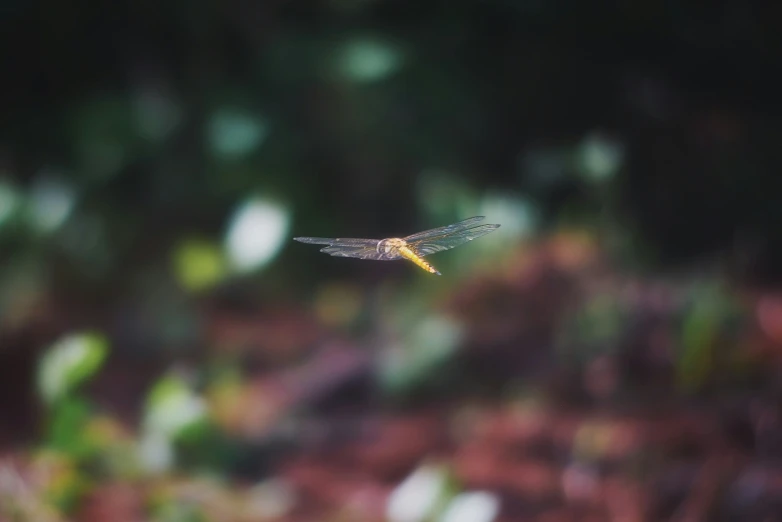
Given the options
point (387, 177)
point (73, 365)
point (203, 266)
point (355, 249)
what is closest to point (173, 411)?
point (73, 365)

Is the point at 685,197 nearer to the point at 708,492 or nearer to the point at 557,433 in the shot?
the point at 557,433

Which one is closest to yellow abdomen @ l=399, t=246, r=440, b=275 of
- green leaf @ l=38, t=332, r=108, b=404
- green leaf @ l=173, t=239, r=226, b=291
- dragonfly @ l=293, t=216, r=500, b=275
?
dragonfly @ l=293, t=216, r=500, b=275

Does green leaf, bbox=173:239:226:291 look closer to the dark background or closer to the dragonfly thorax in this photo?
the dark background

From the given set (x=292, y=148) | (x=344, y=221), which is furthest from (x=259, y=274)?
(x=292, y=148)

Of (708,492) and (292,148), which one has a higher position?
(292,148)

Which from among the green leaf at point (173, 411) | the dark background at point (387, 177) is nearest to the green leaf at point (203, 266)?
the dark background at point (387, 177)

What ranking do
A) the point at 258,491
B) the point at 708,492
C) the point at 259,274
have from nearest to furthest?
the point at 708,492
the point at 258,491
the point at 259,274

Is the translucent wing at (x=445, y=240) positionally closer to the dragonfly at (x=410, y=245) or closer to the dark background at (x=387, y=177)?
the dragonfly at (x=410, y=245)
